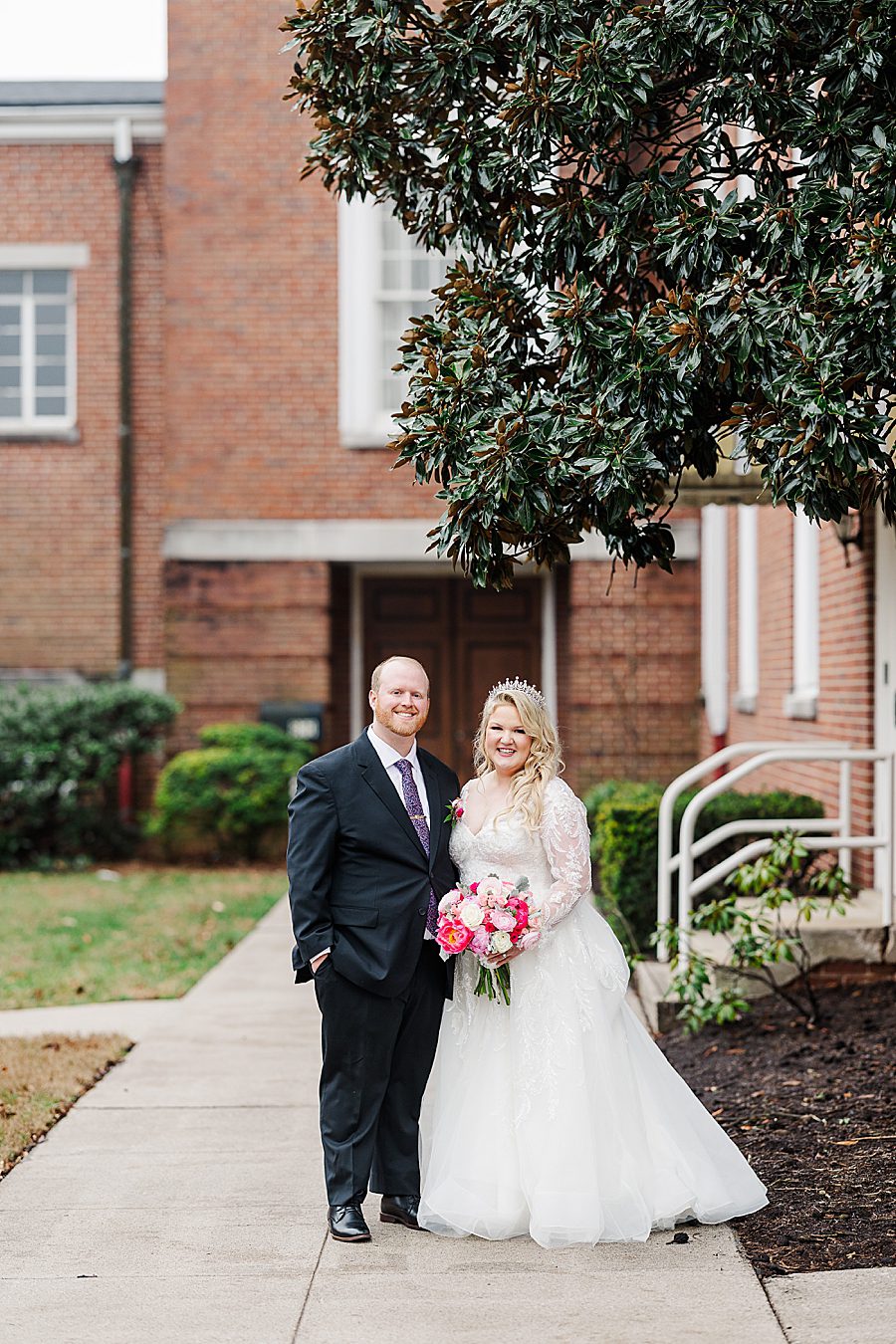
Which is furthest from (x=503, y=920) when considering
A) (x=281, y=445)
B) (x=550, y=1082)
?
(x=281, y=445)

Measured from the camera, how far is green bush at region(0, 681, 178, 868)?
15953mm

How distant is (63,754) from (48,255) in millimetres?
5520

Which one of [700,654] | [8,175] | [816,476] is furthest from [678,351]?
[8,175]

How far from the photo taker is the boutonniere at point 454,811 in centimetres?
552

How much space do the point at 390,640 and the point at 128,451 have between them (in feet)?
11.5

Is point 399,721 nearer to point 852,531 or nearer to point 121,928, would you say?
point 852,531

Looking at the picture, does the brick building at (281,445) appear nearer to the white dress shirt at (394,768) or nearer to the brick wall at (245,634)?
the brick wall at (245,634)

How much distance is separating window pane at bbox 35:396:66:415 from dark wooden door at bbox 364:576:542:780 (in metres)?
3.90

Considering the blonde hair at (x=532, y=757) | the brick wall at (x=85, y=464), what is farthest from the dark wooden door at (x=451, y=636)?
the blonde hair at (x=532, y=757)

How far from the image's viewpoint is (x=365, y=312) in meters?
16.6

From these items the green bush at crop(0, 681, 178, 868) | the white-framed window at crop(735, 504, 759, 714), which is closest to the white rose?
the white-framed window at crop(735, 504, 759, 714)

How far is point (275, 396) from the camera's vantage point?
1667 cm

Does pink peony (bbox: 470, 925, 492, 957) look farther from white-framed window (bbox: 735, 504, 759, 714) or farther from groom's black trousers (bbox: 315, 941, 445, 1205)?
white-framed window (bbox: 735, 504, 759, 714)

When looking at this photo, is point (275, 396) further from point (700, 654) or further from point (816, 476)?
point (816, 476)
